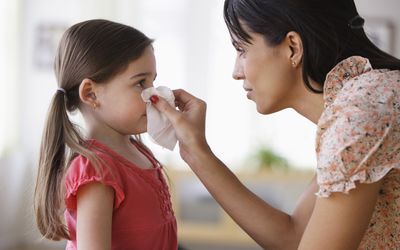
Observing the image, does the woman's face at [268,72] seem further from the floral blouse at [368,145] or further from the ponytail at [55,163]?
the ponytail at [55,163]

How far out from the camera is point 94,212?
52.1 inches

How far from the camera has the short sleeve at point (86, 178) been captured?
1.35m

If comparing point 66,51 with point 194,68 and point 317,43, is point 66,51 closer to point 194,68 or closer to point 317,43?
point 317,43

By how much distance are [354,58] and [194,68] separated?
3.70 meters

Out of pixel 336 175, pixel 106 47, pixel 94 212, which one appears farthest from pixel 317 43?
pixel 94 212

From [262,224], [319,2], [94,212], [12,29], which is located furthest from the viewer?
[12,29]

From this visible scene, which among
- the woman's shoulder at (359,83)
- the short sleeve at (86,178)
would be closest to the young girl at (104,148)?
the short sleeve at (86,178)

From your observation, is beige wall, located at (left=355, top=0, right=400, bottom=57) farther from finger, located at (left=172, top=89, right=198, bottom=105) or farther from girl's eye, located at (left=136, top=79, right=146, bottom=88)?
girl's eye, located at (left=136, top=79, right=146, bottom=88)

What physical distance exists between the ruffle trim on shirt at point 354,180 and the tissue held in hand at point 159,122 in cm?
46

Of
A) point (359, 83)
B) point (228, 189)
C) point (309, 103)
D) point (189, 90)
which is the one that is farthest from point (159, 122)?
point (189, 90)

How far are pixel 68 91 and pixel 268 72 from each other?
492 mm

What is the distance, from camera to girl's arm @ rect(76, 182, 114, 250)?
130 centimetres

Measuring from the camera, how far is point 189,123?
1.54 metres

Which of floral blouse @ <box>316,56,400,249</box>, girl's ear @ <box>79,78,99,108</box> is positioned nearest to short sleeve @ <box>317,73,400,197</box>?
floral blouse @ <box>316,56,400,249</box>
